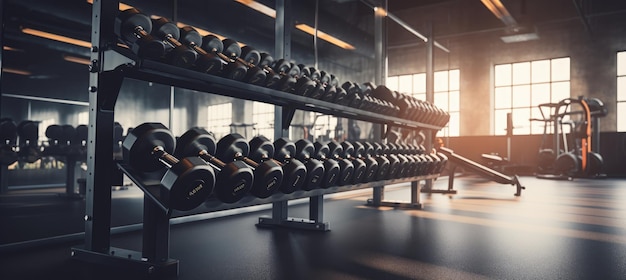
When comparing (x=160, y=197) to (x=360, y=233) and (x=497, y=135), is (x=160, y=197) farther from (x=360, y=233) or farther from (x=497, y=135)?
(x=497, y=135)

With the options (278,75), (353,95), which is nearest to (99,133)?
(278,75)

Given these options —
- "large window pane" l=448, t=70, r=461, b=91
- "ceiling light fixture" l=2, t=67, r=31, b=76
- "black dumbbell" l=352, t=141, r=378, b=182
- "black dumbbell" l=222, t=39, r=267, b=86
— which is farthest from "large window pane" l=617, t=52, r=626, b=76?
"ceiling light fixture" l=2, t=67, r=31, b=76

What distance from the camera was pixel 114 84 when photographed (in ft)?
5.22

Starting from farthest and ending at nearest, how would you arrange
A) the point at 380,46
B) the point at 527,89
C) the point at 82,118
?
the point at 527,89, the point at 82,118, the point at 380,46

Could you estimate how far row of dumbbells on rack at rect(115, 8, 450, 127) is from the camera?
1.51 meters

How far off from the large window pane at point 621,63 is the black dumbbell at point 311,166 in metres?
8.71

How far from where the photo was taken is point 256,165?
1779 millimetres

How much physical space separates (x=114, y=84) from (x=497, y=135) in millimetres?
9171

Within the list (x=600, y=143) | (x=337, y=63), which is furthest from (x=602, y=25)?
(x=337, y=63)

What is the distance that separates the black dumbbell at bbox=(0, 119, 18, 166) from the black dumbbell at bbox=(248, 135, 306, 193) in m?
2.58

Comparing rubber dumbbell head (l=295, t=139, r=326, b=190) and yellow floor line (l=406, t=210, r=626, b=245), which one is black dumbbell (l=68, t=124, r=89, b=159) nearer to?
rubber dumbbell head (l=295, t=139, r=326, b=190)

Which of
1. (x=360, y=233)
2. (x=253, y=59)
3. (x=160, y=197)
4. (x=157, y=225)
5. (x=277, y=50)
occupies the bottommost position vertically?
(x=360, y=233)

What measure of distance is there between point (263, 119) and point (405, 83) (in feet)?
20.0

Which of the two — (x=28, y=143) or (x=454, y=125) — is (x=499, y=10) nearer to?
(x=454, y=125)
